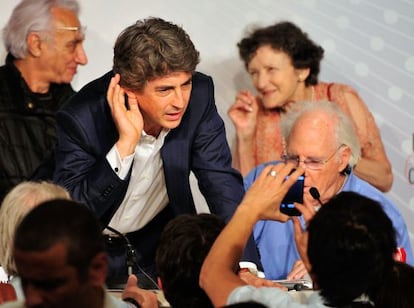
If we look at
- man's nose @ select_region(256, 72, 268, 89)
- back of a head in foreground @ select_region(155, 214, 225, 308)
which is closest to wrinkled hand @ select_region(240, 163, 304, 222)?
back of a head in foreground @ select_region(155, 214, 225, 308)

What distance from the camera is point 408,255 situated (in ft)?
10.2

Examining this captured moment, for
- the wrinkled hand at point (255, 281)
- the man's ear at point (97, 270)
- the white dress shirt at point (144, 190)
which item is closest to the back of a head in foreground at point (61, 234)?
the man's ear at point (97, 270)

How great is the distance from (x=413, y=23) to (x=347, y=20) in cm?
26

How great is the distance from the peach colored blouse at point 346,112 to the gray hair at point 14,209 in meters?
1.66

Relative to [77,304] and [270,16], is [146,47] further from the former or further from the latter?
[270,16]

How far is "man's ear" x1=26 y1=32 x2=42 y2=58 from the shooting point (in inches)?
150

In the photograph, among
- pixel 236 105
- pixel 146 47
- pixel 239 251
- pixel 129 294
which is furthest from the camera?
pixel 236 105

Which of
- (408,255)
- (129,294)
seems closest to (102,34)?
(408,255)

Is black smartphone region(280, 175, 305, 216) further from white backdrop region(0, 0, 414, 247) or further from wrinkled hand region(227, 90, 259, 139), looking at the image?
white backdrop region(0, 0, 414, 247)

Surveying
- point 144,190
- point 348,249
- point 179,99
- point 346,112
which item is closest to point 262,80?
point 346,112

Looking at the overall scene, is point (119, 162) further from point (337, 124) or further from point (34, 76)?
point (34, 76)

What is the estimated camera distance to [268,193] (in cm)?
214

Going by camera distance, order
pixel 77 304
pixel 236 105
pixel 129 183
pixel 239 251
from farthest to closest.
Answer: pixel 236 105 → pixel 129 183 → pixel 239 251 → pixel 77 304

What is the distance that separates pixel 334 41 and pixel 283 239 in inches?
50.6
